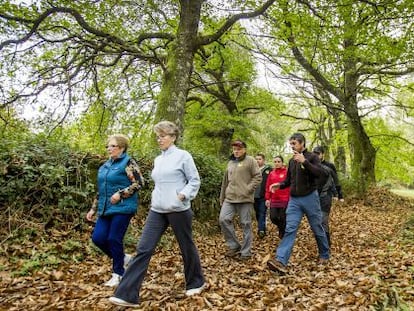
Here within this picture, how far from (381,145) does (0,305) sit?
64.4ft

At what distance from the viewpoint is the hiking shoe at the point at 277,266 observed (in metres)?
5.58

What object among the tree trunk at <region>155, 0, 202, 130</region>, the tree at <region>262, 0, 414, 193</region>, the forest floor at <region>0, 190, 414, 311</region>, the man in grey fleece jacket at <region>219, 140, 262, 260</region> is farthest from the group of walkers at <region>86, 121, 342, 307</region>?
the tree at <region>262, 0, 414, 193</region>

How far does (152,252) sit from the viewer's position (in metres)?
4.40

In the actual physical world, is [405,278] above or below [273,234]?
above

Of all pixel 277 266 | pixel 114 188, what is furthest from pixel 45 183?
pixel 277 266

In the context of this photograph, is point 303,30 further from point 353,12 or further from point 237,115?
point 237,115

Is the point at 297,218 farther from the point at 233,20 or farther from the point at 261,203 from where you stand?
the point at 233,20

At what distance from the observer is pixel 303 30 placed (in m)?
11.5

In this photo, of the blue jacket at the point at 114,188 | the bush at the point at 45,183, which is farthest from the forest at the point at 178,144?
the blue jacket at the point at 114,188

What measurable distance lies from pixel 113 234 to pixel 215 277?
1725 mm

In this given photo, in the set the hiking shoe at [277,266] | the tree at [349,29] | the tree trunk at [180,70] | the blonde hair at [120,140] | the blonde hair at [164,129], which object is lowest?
the hiking shoe at [277,266]

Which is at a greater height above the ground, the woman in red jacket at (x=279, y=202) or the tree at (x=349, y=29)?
the tree at (x=349, y=29)

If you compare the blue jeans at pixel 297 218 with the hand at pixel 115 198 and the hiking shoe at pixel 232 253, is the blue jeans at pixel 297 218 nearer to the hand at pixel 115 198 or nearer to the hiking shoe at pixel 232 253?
the hiking shoe at pixel 232 253

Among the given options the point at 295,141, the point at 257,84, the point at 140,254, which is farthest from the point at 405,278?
the point at 257,84
